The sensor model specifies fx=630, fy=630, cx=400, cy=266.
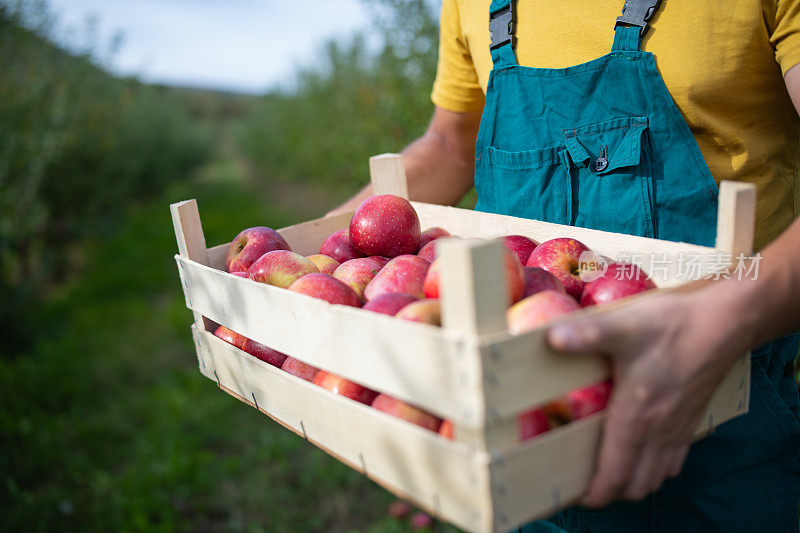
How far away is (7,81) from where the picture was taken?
6406 mm

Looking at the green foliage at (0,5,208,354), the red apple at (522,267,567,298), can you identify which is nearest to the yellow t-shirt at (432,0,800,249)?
the red apple at (522,267,567,298)

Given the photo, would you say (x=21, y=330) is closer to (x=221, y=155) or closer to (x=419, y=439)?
(x=419, y=439)

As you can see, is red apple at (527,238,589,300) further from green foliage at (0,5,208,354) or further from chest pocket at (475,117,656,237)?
green foliage at (0,5,208,354)

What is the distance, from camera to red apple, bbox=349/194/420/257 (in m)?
1.81

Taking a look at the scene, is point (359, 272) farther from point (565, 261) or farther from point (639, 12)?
point (639, 12)

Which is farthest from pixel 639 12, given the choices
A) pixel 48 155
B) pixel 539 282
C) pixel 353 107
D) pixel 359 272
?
pixel 353 107

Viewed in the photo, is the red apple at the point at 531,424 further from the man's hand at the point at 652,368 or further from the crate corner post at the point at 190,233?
the crate corner post at the point at 190,233

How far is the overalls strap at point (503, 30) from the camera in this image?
6.06 ft

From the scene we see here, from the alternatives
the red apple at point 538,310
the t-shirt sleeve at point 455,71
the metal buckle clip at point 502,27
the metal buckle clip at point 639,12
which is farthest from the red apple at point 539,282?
the t-shirt sleeve at point 455,71

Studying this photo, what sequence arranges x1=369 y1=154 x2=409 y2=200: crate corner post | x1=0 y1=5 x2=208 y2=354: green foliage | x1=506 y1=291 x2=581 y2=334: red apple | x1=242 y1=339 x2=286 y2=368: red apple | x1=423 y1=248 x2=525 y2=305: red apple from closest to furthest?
1. x1=506 y1=291 x2=581 y2=334: red apple
2. x1=423 y1=248 x2=525 y2=305: red apple
3. x1=242 y1=339 x2=286 y2=368: red apple
4. x1=369 y1=154 x2=409 y2=200: crate corner post
5. x1=0 y1=5 x2=208 y2=354: green foliage

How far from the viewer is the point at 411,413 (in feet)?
3.85

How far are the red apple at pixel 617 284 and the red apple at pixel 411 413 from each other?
45 centimetres

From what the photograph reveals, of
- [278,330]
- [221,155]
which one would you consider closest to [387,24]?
[278,330]

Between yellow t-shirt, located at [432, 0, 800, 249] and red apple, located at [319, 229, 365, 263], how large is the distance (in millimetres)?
759
